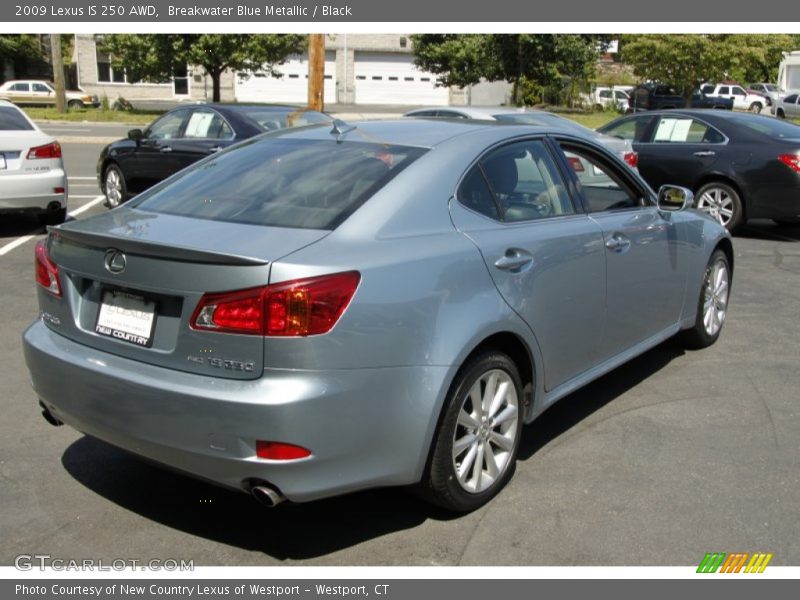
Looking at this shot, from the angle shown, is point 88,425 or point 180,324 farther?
point 88,425

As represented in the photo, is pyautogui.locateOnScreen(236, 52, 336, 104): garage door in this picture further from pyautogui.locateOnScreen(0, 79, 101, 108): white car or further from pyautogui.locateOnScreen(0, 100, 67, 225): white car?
pyautogui.locateOnScreen(0, 100, 67, 225): white car

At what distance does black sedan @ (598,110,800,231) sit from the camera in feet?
35.7

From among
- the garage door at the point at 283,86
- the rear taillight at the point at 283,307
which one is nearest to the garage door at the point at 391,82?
the garage door at the point at 283,86

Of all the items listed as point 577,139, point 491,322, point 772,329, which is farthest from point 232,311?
point 772,329

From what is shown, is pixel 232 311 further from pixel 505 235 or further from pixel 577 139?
pixel 577 139

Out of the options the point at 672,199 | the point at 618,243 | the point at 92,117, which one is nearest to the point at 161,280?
the point at 618,243

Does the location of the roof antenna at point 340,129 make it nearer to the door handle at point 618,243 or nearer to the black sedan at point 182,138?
the door handle at point 618,243

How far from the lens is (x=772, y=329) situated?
7113 millimetres

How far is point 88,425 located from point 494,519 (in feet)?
5.80

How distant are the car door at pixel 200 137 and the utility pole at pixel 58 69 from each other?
2361 cm

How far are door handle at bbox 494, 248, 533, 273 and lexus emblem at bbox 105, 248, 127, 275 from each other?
1560mm

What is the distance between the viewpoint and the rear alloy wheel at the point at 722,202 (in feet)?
36.8

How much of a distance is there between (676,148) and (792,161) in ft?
5.10

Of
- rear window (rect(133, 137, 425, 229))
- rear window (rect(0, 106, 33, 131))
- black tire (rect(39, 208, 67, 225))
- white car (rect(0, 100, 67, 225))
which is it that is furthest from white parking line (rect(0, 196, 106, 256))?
rear window (rect(133, 137, 425, 229))
